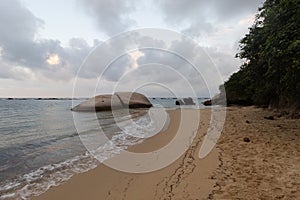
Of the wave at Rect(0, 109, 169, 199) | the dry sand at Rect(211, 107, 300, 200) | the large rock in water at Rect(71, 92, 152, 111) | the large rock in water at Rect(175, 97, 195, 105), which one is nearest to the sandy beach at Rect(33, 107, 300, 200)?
the dry sand at Rect(211, 107, 300, 200)

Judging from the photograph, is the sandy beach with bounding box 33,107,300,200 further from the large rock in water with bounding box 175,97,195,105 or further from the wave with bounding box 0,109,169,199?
the large rock in water with bounding box 175,97,195,105

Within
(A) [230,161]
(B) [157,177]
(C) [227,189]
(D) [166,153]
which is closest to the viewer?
(C) [227,189]

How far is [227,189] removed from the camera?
4.51 meters

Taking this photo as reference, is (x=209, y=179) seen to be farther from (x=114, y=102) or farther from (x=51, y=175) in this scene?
(x=114, y=102)

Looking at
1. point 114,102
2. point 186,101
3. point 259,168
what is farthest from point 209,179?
point 186,101

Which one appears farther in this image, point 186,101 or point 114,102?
point 186,101

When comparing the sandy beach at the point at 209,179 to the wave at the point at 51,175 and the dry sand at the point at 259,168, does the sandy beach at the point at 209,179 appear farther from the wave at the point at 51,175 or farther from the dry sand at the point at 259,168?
the wave at the point at 51,175

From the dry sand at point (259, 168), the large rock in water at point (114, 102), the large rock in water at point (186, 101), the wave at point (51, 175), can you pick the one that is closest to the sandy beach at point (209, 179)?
the dry sand at point (259, 168)

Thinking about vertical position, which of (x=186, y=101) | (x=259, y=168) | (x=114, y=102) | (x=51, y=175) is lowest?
(x=51, y=175)

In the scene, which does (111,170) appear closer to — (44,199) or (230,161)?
(44,199)

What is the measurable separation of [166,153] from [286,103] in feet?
52.0

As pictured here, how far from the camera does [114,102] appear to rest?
37.7m

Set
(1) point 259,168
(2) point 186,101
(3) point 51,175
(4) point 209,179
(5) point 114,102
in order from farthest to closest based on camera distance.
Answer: (2) point 186,101
(5) point 114,102
(3) point 51,175
(1) point 259,168
(4) point 209,179

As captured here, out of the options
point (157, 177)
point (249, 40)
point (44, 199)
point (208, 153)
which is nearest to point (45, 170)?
point (44, 199)
